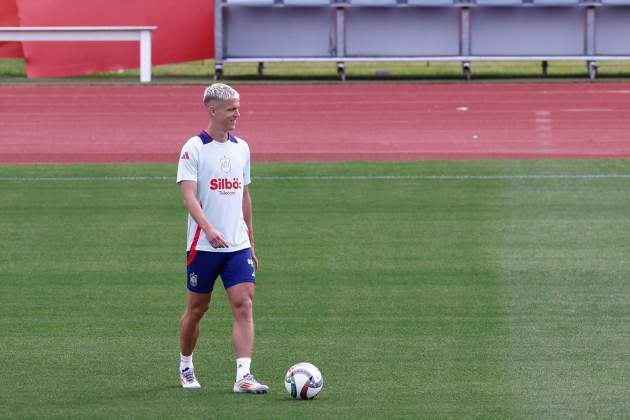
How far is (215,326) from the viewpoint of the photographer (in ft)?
34.0

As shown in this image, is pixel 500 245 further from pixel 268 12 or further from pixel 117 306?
pixel 268 12

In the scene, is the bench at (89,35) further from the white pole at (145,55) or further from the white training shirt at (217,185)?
the white training shirt at (217,185)

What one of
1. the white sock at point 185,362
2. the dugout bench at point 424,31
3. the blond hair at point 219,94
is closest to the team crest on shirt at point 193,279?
the white sock at point 185,362

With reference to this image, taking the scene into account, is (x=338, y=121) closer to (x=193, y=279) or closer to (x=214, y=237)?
(x=193, y=279)

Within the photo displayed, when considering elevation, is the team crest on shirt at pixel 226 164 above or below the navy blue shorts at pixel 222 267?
above

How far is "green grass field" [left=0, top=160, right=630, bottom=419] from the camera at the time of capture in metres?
8.20

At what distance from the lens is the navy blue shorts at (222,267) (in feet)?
26.9

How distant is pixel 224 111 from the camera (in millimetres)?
7988

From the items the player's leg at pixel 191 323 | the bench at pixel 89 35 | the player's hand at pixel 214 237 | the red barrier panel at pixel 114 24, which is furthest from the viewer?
the red barrier panel at pixel 114 24

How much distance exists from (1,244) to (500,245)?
16.5 ft

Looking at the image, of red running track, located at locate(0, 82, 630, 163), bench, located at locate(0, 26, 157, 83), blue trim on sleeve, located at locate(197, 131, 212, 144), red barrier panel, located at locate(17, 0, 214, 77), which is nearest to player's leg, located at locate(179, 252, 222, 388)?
blue trim on sleeve, located at locate(197, 131, 212, 144)

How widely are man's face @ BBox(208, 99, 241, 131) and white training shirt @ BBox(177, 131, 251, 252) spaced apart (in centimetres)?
18

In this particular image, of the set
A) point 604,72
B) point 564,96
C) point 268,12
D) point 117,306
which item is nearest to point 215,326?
Result: point 117,306

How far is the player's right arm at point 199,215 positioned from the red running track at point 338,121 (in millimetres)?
12360
